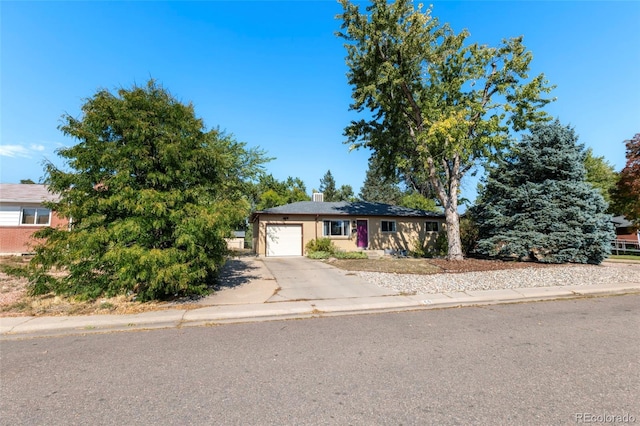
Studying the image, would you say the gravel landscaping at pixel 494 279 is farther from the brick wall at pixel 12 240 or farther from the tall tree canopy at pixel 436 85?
the brick wall at pixel 12 240

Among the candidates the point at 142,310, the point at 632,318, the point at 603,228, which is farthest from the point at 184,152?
the point at 603,228

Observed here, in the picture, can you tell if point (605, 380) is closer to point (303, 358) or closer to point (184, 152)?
point (303, 358)

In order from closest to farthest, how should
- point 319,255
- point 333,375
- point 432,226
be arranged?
point 333,375, point 319,255, point 432,226

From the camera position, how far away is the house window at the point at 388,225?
20.7m

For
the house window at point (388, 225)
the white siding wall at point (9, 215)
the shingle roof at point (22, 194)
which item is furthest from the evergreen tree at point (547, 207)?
the white siding wall at point (9, 215)

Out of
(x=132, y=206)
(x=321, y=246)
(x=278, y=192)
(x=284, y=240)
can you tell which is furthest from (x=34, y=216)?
(x=278, y=192)

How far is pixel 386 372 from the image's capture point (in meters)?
3.46

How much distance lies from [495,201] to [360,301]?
41.1 feet

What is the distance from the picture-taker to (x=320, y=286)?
29.0 ft

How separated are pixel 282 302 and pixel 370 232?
14.1 meters

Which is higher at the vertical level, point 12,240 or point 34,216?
point 34,216

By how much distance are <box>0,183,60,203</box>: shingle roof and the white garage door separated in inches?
426

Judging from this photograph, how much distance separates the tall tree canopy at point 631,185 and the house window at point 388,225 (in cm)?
1544

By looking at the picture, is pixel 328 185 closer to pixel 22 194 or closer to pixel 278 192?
pixel 278 192
